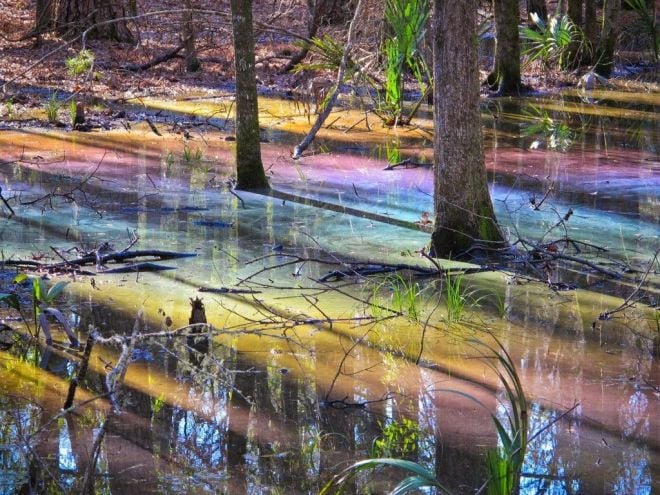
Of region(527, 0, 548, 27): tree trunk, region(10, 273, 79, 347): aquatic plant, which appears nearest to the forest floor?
region(527, 0, 548, 27): tree trunk

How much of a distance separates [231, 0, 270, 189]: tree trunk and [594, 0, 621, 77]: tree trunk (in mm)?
11681

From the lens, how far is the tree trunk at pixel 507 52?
17203mm

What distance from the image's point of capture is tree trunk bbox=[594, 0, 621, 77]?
19297 mm

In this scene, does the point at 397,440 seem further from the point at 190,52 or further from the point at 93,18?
the point at 93,18

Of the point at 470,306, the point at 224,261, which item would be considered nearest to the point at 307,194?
the point at 224,261

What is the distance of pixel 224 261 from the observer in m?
7.41

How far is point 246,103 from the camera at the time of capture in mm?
9453

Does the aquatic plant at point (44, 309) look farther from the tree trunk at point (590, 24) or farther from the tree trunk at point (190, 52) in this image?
the tree trunk at point (590, 24)

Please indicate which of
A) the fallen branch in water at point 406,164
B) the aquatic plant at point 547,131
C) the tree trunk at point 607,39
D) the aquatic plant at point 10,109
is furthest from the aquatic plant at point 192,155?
the tree trunk at point 607,39

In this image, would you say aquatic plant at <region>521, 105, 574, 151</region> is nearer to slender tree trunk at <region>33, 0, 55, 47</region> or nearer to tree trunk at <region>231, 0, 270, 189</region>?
tree trunk at <region>231, 0, 270, 189</region>

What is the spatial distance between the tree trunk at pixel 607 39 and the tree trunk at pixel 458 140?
12905 millimetres

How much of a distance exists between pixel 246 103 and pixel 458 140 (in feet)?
8.87

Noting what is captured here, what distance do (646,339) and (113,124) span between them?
9.53 meters

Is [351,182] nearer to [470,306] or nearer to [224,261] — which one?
[224,261]
